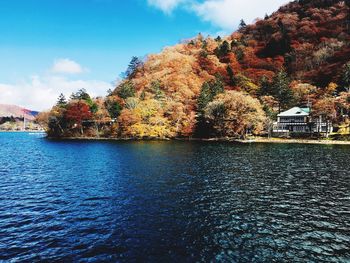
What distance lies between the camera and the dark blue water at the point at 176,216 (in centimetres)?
1498

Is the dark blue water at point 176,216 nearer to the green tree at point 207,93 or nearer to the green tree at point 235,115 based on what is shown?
the green tree at point 235,115

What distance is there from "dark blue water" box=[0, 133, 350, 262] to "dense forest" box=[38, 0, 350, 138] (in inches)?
2375

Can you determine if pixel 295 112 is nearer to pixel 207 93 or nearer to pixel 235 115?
pixel 235 115

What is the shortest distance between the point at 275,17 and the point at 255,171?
593 ft

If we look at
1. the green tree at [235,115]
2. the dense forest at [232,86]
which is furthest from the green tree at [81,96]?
the green tree at [235,115]

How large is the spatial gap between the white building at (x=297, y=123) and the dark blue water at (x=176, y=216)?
60630 millimetres

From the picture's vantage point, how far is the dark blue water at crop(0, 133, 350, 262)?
49.1 feet

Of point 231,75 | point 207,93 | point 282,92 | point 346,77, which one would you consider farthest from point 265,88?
point 346,77

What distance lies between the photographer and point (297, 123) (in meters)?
97.4

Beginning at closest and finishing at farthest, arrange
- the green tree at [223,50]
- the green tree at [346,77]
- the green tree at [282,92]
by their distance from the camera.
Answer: the green tree at [346,77], the green tree at [282,92], the green tree at [223,50]

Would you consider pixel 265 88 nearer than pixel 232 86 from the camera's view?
Yes

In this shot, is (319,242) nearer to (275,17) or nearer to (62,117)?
(62,117)

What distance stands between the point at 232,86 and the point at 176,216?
118 m

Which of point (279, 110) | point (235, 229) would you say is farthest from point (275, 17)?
point (235, 229)
